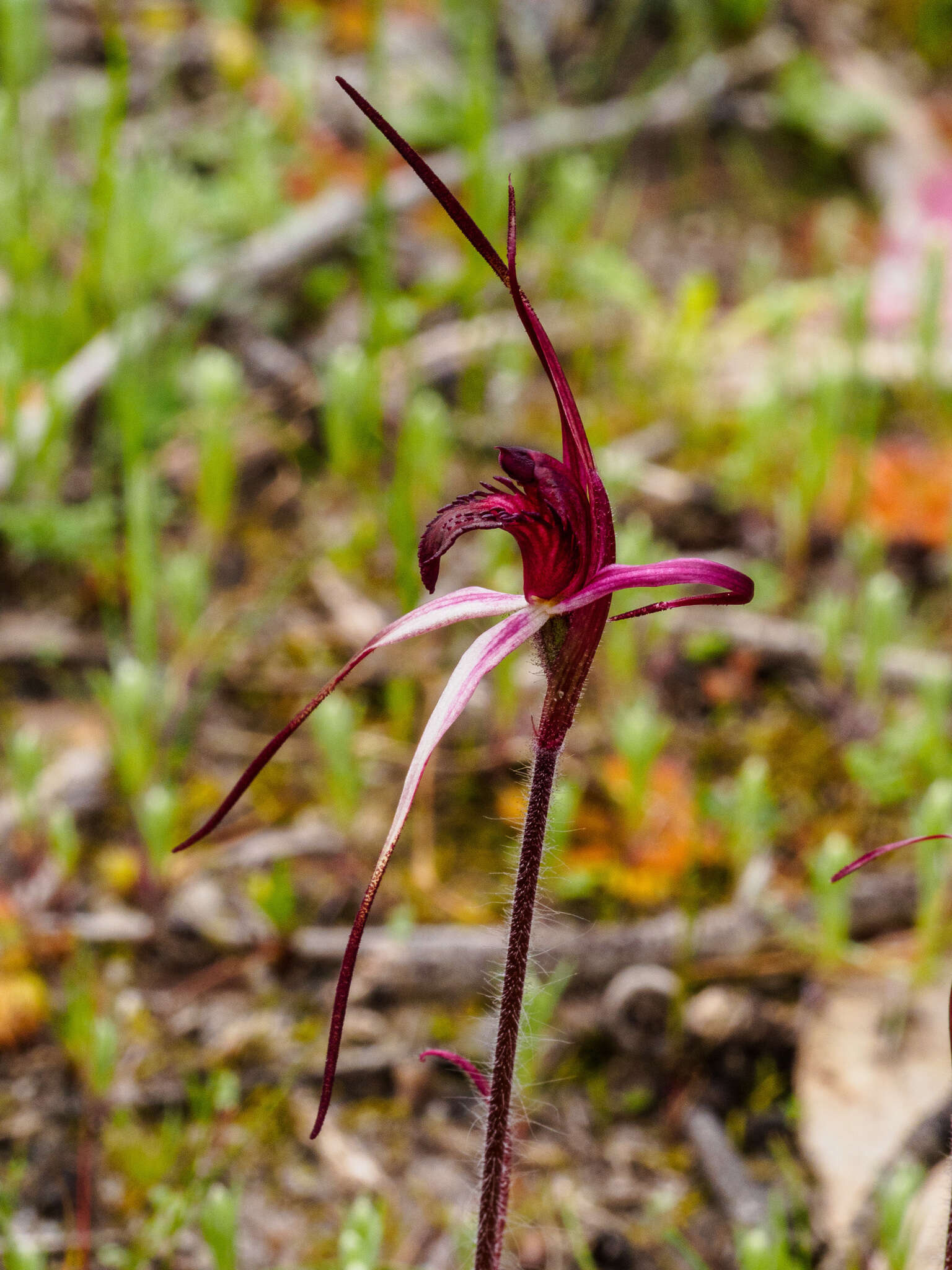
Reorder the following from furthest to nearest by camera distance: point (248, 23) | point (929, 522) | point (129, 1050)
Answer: point (248, 23)
point (929, 522)
point (129, 1050)

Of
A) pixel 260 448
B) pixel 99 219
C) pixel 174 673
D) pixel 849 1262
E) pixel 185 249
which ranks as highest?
pixel 185 249

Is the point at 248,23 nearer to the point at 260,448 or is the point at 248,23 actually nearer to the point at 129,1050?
the point at 260,448

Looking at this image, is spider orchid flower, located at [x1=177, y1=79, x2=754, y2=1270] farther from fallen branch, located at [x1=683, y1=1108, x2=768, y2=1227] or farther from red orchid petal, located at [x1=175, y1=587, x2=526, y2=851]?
fallen branch, located at [x1=683, y1=1108, x2=768, y2=1227]

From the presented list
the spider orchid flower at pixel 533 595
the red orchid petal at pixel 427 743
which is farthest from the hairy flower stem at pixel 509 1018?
the red orchid petal at pixel 427 743

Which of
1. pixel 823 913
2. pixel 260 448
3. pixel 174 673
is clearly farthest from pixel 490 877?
pixel 260 448

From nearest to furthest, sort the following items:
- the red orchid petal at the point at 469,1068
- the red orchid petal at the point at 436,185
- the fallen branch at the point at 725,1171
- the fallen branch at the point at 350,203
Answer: the red orchid petal at the point at 436,185, the red orchid petal at the point at 469,1068, the fallen branch at the point at 725,1171, the fallen branch at the point at 350,203

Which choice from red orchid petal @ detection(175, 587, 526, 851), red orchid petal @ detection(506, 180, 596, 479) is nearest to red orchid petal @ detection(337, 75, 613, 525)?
red orchid petal @ detection(506, 180, 596, 479)

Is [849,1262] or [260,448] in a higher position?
[260,448]

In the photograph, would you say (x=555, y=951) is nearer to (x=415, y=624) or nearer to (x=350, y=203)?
→ (x=415, y=624)

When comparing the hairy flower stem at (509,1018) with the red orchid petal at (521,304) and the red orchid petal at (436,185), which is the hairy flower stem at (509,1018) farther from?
the red orchid petal at (436,185)
